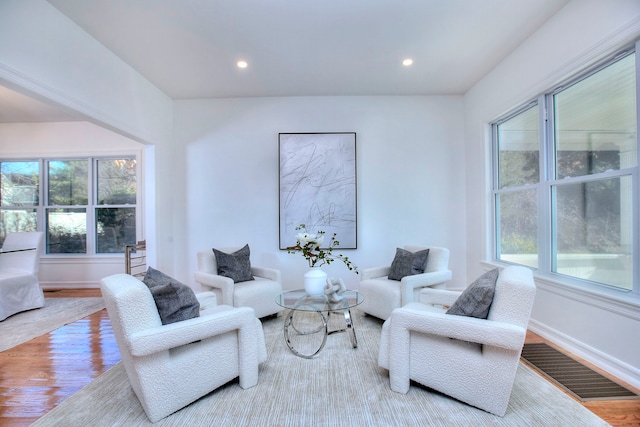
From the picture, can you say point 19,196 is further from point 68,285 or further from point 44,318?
point 44,318

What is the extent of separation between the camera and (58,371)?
2143 mm

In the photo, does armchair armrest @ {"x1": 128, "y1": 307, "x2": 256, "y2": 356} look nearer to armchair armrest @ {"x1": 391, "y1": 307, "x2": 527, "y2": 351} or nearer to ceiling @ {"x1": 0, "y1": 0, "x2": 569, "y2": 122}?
armchair armrest @ {"x1": 391, "y1": 307, "x2": 527, "y2": 351}

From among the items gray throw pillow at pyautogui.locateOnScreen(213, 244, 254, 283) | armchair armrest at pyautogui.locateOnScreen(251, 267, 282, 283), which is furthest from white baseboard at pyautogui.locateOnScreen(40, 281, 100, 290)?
armchair armrest at pyautogui.locateOnScreen(251, 267, 282, 283)

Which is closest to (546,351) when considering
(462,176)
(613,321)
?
(613,321)

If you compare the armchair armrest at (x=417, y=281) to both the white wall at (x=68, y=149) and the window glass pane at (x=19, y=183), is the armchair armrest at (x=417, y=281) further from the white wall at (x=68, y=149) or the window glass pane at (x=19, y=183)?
the window glass pane at (x=19, y=183)

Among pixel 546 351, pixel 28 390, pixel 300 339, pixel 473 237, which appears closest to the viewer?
pixel 28 390

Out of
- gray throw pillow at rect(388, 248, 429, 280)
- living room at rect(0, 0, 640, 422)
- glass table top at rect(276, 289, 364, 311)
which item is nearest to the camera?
glass table top at rect(276, 289, 364, 311)

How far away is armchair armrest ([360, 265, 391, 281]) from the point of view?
3.23 m

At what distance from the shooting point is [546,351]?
237cm

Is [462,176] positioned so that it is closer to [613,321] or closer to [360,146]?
[360,146]

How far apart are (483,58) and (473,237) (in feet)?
7.46

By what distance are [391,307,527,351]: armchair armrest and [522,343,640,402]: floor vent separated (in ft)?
2.87

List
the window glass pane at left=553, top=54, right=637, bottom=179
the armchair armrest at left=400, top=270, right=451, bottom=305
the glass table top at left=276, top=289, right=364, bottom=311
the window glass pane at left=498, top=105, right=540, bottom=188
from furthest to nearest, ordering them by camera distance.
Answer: the window glass pane at left=498, top=105, right=540, bottom=188 < the armchair armrest at left=400, top=270, right=451, bottom=305 < the glass table top at left=276, top=289, right=364, bottom=311 < the window glass pane at left=553, top=54, right=637, bottom=179

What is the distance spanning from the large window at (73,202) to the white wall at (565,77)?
5602 mm
